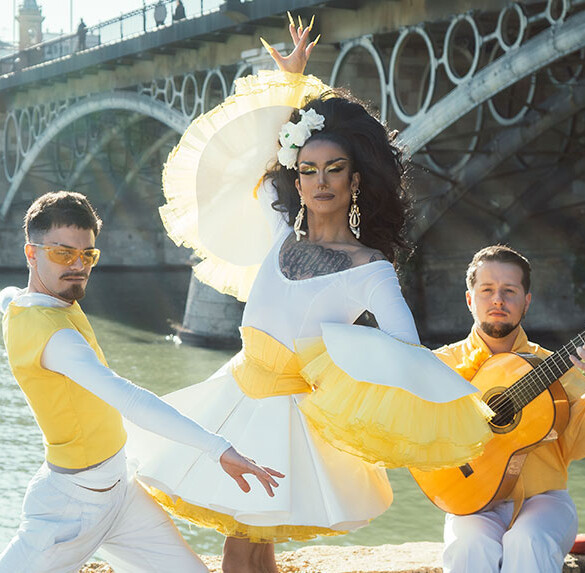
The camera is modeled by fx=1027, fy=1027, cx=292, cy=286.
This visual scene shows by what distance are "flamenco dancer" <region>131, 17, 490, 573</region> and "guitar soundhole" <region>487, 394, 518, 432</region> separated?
0.40 metres

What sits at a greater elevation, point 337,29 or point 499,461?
point 337,29

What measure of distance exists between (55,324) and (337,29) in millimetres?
12065

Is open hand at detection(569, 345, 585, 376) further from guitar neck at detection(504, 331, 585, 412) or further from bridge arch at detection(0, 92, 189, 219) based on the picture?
bridge arch at detection(0, 92, 189, 219)

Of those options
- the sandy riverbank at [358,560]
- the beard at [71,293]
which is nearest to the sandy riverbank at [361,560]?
the sandy riverbank at [358,560]

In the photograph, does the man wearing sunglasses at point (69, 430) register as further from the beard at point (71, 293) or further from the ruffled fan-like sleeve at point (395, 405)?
the ruffled fan-like sleeve at point (395, 405)

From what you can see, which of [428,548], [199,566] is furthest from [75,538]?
[428,548]

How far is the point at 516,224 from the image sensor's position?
53.3ft

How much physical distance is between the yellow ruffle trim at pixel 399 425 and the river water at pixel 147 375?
403cm

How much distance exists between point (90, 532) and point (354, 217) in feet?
3.57

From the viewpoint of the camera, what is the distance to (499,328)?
3.10 metres

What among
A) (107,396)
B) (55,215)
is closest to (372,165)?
(55,215)

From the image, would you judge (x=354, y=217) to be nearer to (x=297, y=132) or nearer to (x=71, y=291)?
(x=297, y=132)

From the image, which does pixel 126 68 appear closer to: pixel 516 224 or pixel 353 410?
pixel 516 224

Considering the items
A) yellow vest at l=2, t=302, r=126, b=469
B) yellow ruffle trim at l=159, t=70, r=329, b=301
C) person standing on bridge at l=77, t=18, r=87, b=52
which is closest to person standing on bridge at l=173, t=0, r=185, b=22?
person standing on bridge at l=77, t=18, r=87, b=52
